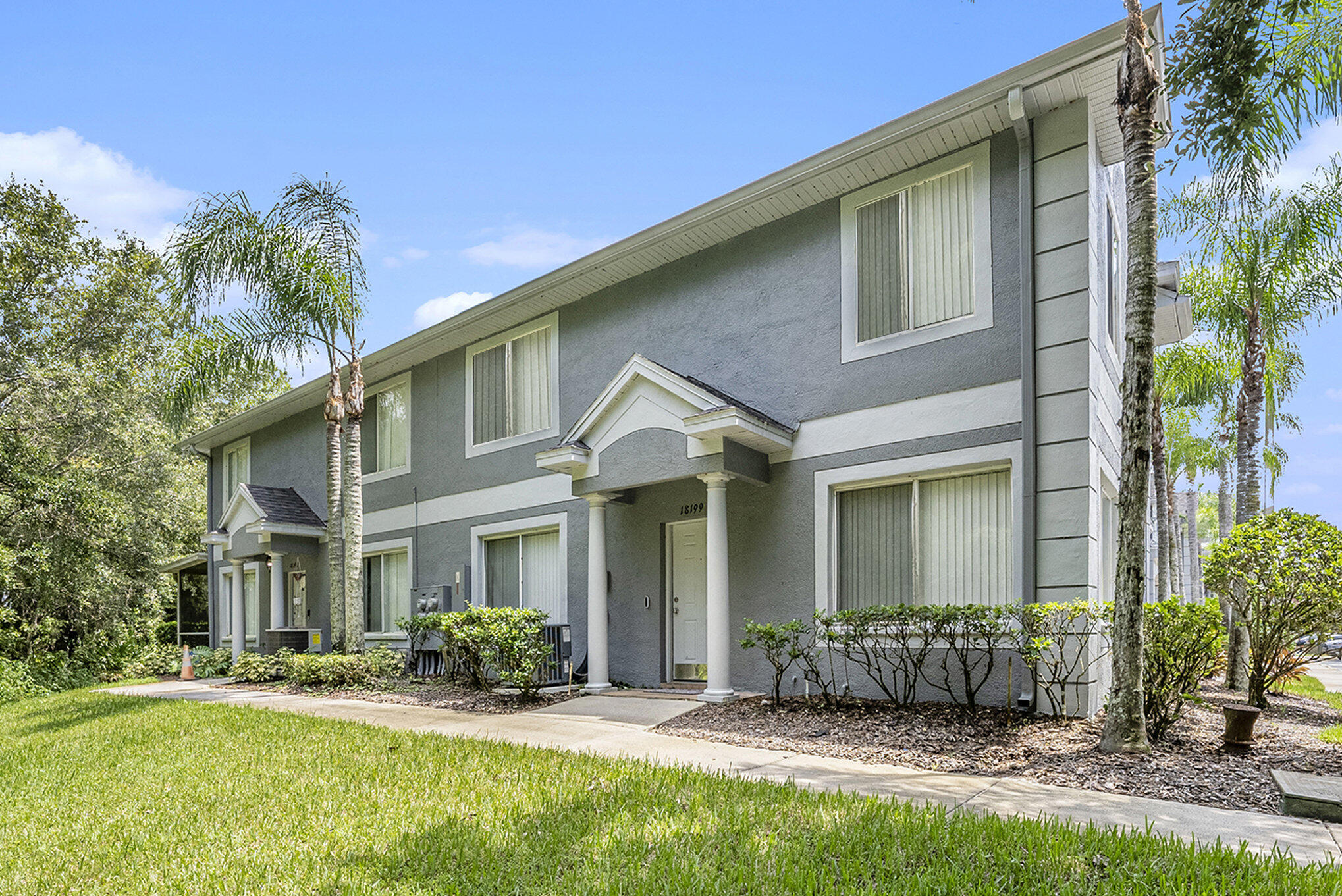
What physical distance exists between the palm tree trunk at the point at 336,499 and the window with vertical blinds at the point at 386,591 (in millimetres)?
1473

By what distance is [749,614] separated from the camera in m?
10.6

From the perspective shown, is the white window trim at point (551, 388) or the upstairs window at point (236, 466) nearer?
the white window trim at point (551, 388)

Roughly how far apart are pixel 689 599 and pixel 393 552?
7.65 meters

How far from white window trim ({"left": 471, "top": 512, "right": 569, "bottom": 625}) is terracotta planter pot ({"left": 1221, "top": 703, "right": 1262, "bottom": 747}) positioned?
27.9 feet

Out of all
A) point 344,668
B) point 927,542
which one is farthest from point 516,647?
point 927,542

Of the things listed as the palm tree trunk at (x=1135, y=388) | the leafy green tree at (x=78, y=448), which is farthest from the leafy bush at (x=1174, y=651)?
the leafy green tree at (x=78, y=448)

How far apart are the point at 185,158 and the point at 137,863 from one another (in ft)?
53.8

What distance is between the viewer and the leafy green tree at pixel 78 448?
1766 cm

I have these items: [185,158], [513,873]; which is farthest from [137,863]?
[185,158]

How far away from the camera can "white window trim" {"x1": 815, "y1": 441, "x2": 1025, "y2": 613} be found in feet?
28.3

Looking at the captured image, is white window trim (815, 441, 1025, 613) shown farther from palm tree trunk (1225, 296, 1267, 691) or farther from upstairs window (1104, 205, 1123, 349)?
palm tree trunk (1225, 296, 1267, 691)

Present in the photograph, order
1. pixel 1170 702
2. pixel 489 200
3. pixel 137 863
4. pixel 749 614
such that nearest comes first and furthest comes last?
1. pixel 137 863
2. pixel 1170 702
3. pixel 749 614
4. pixel 489 200

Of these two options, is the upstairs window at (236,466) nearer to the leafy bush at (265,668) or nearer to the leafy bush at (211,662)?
the leafy bush at (211,662)

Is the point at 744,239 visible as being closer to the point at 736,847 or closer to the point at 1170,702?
the point at 1170,702
